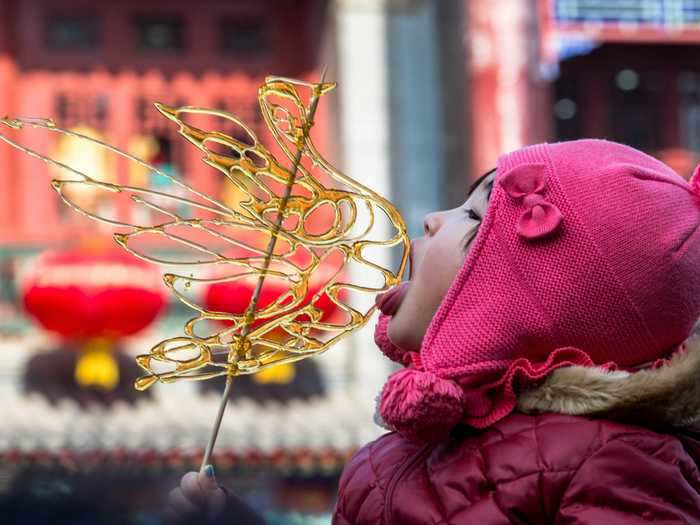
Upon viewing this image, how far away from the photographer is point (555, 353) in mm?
931

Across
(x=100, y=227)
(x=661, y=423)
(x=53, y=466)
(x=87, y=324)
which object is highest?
(x=661, y=423)

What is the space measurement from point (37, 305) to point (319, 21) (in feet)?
5.52

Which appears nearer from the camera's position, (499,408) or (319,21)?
(499,408)

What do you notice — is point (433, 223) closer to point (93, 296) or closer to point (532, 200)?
point (532, 200)

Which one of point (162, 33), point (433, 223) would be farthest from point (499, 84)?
point (433, 223)

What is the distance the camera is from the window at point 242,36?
16.0ft

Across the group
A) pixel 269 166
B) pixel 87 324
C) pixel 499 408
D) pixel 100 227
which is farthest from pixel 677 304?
pixel 100 227

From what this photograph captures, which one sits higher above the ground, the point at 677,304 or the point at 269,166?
the point at 269,166

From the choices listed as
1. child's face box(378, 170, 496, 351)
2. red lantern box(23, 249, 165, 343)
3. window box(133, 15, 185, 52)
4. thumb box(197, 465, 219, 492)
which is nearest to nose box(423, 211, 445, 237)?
child's face box(378, 170, 496, 351)

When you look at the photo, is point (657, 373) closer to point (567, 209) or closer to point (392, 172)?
point (567, 209)

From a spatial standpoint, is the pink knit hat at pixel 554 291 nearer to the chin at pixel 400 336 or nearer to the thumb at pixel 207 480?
the chin at pixel 400 336

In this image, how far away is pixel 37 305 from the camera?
4.13m

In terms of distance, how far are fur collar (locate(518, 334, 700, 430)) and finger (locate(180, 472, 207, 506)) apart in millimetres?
282

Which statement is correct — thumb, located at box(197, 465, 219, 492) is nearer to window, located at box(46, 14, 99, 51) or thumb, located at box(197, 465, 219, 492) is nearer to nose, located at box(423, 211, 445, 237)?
nose, located at box(423, 211, 445, 237)
